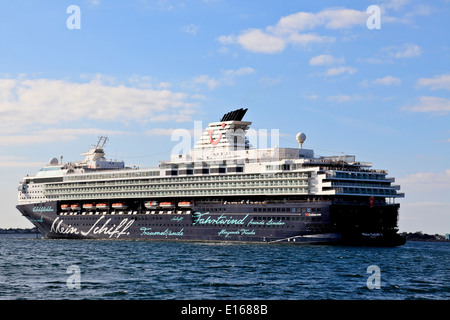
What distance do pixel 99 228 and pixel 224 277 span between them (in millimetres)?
62481

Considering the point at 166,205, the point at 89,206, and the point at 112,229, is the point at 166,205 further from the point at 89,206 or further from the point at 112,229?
the point at 89,206

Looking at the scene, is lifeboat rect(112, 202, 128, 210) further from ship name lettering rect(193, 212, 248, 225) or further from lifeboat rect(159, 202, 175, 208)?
ship name lettering rect(193, 212, 248, 225)

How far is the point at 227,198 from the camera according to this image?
8644 centimetres

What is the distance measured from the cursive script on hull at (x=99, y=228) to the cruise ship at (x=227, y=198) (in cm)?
16

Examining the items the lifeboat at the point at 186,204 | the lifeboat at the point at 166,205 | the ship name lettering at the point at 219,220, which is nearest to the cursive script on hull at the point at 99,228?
the lifeboat at the point at 166,205

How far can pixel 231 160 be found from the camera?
287ft

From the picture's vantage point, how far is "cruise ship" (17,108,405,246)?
7488 cm

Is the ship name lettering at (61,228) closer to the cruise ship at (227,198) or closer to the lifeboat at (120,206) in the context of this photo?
the cruise ship at (227,198)

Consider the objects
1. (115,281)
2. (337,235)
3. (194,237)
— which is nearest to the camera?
(115,281)
